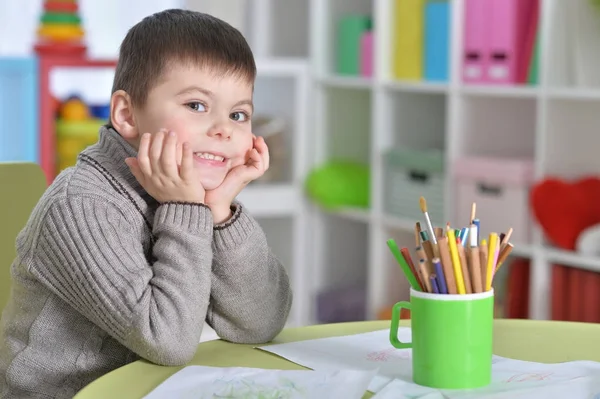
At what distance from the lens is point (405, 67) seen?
10.5 feet

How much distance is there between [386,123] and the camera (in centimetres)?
332

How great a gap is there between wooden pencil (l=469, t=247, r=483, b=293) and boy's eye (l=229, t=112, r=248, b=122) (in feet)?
1.23

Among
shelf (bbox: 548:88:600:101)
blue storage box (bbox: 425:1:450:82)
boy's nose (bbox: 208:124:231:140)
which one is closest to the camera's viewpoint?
boy's nose (bbox: 208:124:231:140)

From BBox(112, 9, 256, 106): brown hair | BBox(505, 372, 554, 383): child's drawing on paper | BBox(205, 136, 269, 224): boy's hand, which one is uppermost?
BBox(112, 9, 256, 106): brown hair

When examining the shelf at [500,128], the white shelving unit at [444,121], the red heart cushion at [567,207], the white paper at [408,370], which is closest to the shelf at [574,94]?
the white shelving unit at [444,121]

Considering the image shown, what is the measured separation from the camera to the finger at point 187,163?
117 centimetres

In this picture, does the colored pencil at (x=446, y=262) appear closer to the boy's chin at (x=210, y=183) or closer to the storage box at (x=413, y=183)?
the boy's chin at (x=210, y=183)

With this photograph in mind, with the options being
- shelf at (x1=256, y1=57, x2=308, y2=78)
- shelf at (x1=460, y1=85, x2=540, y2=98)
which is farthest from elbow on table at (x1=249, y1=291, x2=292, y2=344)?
shelf at (x1=256, y1=57, x2=308, y2=78)

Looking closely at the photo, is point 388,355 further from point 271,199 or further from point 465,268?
point 271,199

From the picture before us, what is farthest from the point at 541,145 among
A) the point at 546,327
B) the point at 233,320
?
the point at 233,320

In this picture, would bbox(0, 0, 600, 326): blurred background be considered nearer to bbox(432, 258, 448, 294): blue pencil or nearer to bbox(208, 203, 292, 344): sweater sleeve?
bbox(208, 203, 292, 344): sweater sleeve

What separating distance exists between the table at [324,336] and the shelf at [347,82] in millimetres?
2059

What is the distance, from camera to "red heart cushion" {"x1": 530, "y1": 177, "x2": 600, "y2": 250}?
2.56m

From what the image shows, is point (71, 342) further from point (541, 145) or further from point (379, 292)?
point (379, 292)
